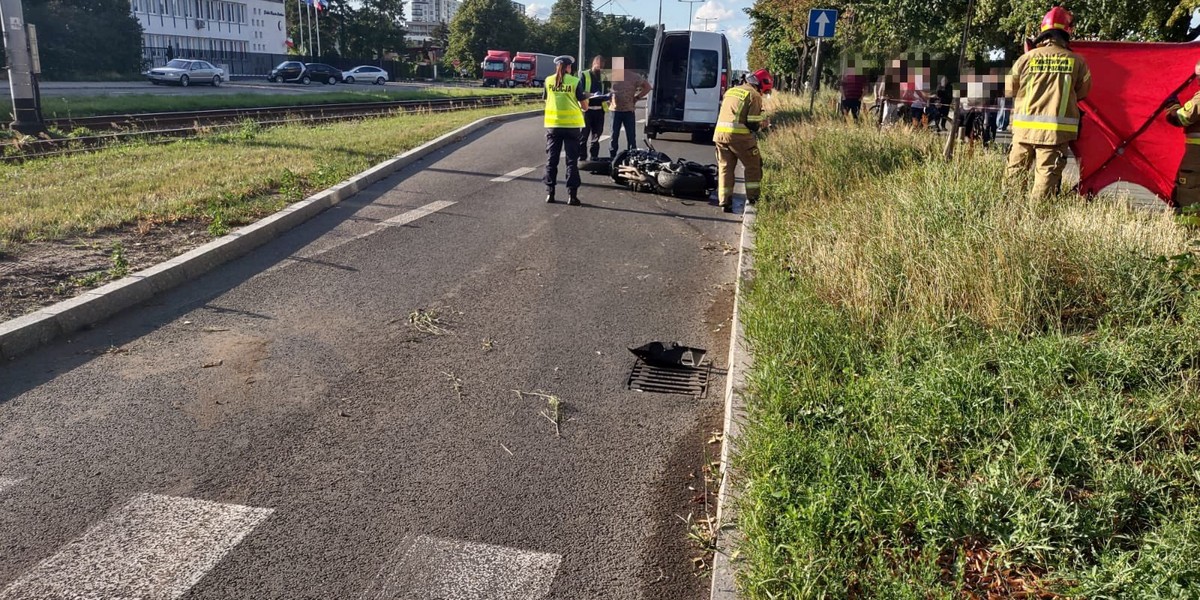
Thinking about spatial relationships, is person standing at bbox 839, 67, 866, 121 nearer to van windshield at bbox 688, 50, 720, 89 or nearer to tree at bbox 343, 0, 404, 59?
van windshield at bbox 688, 50, 720, 89

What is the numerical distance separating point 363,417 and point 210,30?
8360 centimetres

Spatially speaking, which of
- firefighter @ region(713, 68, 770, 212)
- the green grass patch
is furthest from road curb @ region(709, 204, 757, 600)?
the green grass patch

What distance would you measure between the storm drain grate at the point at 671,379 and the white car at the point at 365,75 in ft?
184

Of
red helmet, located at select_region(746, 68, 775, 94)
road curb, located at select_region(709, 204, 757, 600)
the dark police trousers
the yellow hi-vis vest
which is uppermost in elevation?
red helmet, located at select_region(746, 68, 775, 94)

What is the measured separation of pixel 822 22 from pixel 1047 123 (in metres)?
9.44

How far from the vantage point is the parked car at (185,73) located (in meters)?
41.8

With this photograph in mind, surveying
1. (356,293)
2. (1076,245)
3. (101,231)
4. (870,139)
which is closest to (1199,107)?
(1076,245)

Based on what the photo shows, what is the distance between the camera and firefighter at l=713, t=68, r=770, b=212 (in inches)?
386

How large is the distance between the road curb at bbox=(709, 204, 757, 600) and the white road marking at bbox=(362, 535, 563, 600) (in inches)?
23.9

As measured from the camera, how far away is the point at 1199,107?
23.7 ft

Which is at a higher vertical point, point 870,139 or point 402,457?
point 870,139

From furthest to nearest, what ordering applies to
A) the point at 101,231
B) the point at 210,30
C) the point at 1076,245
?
the point at 210,30
the point at 101,231
the point at 1076,245

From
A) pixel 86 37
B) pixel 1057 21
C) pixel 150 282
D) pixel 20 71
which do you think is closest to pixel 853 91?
pixel 1057 21

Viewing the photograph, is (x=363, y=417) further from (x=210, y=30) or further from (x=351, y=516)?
(x=210, y=30)
